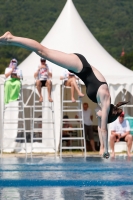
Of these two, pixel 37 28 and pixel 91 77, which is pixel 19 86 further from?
pixel 37 28

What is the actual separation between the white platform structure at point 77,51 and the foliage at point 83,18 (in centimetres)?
5381

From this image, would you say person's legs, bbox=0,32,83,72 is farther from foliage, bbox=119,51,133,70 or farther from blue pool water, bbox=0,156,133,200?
foliage, bbox=119,51,133,70

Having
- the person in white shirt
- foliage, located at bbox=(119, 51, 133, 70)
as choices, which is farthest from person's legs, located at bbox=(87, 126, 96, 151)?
foliage, located at bbox=(119, 51, 133, 70)

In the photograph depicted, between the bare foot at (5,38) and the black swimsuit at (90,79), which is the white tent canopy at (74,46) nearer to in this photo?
the black swimsuit at (90,79)

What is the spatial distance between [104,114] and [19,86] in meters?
8.54

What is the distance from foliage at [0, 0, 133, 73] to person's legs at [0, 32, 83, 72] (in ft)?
216

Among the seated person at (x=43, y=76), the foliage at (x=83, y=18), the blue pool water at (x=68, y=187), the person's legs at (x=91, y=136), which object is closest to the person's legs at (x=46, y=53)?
the blue pool water at (x=68, y=187)

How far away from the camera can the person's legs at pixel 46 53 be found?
28.1 feet

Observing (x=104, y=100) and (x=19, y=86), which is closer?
(x=104, y=100)

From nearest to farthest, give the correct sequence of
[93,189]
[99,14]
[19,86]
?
[93,189], [19,86], [99,14]

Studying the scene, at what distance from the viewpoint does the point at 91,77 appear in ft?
30.5

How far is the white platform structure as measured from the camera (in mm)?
19469

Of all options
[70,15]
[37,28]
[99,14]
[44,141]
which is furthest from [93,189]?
[99,14]

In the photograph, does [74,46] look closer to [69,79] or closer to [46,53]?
[69,79]
